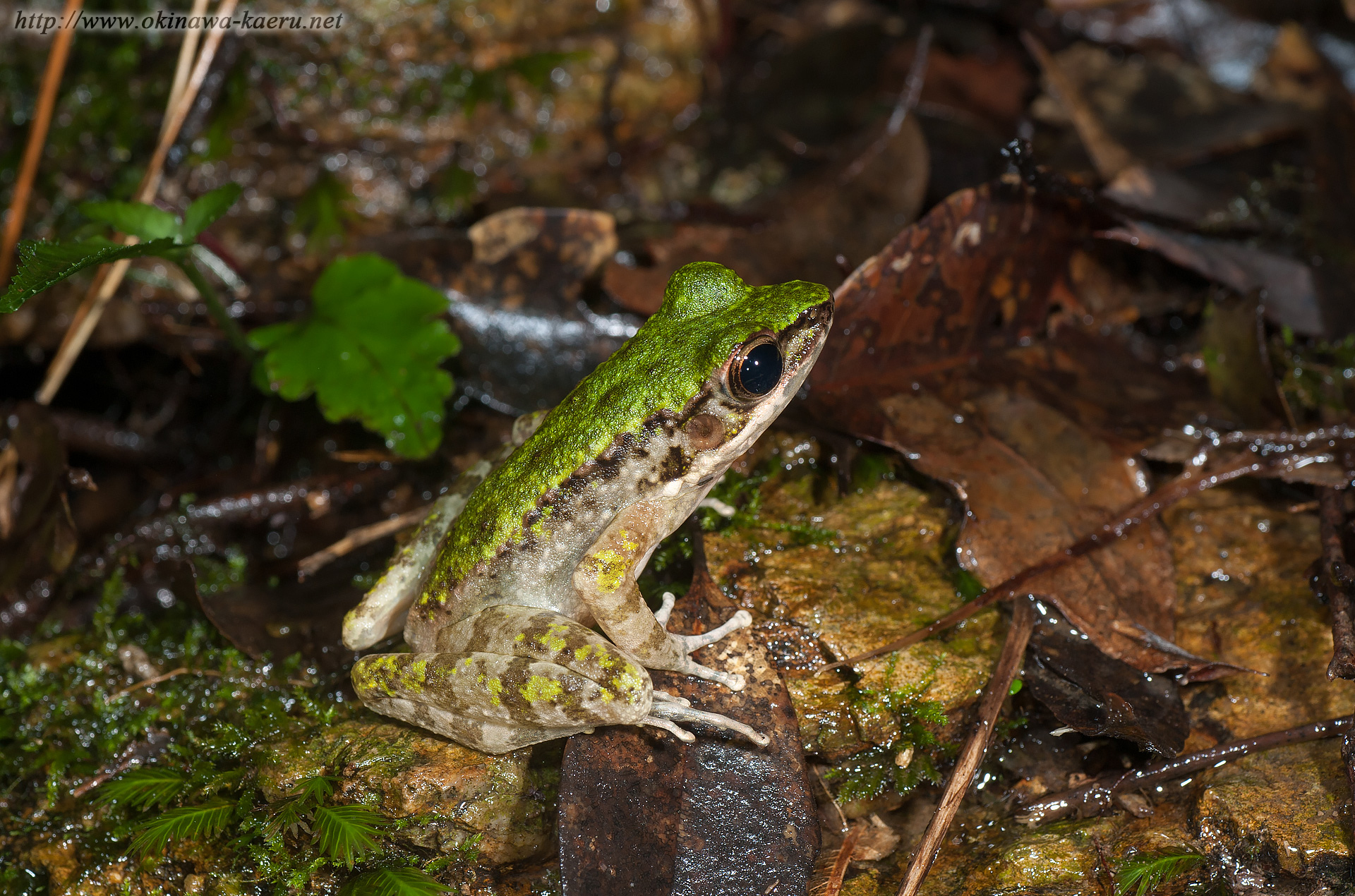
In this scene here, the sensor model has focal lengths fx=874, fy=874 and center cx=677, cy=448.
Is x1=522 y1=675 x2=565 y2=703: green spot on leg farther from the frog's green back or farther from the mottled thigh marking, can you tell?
the frog's green back

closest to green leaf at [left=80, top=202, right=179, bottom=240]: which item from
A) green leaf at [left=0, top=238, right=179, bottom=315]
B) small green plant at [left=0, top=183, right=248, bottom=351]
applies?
small green plant at [left=0, top=183, right=248, bottom=351]

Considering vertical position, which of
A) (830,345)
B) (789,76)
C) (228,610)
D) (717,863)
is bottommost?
(717,863)

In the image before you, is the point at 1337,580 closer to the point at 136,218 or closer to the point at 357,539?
the point at 357,539

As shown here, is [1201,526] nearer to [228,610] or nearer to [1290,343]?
[1290,343]

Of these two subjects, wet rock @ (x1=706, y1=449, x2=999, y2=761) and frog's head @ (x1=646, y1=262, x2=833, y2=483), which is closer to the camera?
frog's head @ (x1=646, y1=262, x2=833, y2=483)

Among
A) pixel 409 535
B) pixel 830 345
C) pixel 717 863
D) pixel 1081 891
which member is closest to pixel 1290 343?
→ pixel 830 345

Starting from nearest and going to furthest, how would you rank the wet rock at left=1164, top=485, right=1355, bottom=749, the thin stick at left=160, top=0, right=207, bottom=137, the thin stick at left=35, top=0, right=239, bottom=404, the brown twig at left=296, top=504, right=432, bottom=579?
the wet rock at left=1164, top=485, right=1355, bottom=749 < the brown twig at left=296, top=504, right=432, bottom=579 < the thin stick at left=35, top=0, right=239, bottom=404 < the thin stick at left=160, top=0, right=207, bottom=137

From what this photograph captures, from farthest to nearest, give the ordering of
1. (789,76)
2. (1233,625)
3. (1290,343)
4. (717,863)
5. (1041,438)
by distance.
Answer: (789,76) < (1290,343) < (1041,438) < (1233,625) < (717,863)
